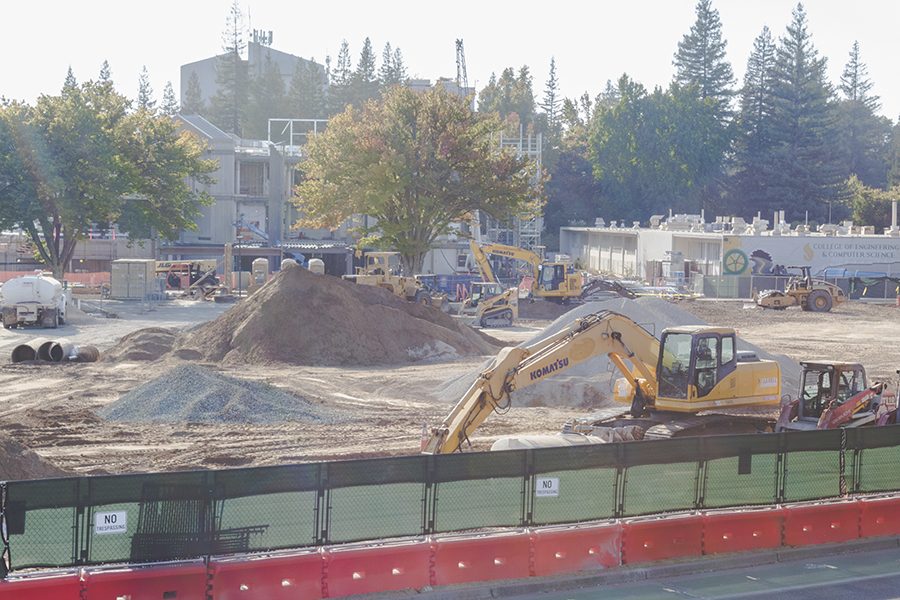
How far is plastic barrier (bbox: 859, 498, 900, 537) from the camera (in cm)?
1767

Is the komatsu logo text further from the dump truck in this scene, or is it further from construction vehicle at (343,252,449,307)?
the dump truck

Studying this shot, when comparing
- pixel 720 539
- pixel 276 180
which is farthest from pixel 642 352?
pixel 276 180

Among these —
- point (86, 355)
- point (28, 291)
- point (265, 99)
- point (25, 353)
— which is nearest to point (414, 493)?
point (86, 355)

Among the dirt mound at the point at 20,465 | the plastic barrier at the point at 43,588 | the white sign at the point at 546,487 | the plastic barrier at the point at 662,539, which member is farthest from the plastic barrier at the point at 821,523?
the dirt mound at the point at 20,465

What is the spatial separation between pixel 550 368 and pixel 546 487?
16.3 ft

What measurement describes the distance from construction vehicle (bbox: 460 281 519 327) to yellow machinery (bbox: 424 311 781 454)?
32.5m

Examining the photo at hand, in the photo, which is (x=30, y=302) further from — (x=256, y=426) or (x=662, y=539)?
(x=662, y=539)

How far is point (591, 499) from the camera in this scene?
1600 cm

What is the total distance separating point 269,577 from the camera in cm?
1391

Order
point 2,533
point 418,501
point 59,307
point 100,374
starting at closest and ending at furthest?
point 2,533
point 418,501
point 100,374
point 59,307

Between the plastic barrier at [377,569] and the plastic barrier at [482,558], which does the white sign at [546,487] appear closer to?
the plastic barrier at [482,558]

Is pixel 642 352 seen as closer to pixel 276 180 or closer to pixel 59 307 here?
pixel 59 307

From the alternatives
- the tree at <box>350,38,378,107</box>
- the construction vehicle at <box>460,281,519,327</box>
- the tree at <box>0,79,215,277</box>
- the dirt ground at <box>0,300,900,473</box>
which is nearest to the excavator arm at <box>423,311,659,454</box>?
the dirt ground at <box>0,300,900,473</box>

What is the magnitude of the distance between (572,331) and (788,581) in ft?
21.9
